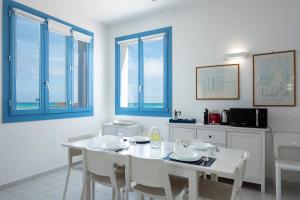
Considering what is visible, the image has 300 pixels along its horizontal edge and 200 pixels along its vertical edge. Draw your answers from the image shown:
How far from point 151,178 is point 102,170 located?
55cm

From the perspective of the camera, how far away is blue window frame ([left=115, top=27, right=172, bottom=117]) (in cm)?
409

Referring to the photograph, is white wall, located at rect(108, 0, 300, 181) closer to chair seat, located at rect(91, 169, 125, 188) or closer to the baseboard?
the baseboard

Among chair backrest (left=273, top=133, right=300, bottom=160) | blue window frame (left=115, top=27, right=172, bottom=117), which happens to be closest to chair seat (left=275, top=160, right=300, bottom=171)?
chair backrest (left=273, top=133, right=300, bottom=160)

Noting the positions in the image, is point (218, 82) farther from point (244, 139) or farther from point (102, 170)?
point (102, 170)

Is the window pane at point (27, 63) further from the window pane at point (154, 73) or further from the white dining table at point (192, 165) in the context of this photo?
the window pane at point (154, 73)

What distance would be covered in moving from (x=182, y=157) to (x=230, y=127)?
4.95 feet

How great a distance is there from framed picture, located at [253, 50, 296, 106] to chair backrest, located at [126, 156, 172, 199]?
2.30 meters

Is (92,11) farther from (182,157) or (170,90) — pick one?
(182,157)

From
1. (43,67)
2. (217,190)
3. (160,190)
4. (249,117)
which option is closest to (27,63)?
(43,67)

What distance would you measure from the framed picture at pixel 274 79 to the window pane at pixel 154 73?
68.2 inches

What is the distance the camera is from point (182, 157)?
180 cm

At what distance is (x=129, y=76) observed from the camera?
4617mm

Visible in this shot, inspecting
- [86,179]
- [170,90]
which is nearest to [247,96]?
[170,90]

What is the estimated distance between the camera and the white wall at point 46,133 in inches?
118
